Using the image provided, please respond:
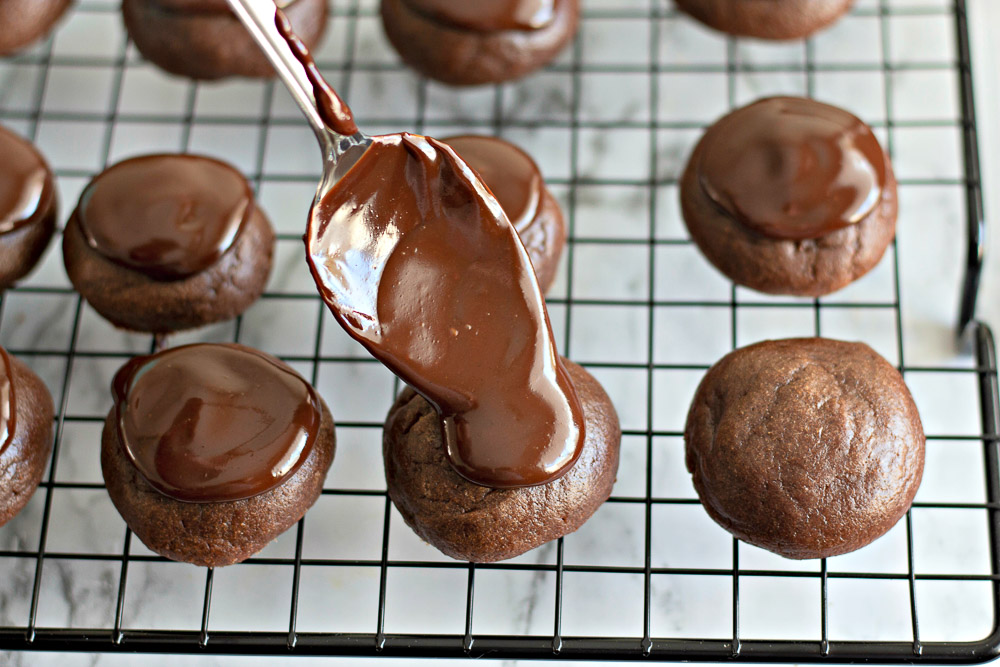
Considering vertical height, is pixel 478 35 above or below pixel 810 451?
above

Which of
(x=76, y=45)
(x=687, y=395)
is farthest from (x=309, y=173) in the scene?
(x=687, y=395)

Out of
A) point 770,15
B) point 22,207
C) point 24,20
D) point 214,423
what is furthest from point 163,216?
point 770,15

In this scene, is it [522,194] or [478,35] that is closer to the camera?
[522,194]

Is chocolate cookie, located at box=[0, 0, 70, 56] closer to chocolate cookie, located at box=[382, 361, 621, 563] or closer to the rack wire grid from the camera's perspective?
the rack wire grid

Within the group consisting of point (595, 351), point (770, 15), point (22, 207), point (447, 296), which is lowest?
point (595, 351)

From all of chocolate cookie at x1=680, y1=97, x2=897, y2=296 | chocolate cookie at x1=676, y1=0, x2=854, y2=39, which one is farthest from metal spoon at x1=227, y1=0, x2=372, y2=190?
chocolate cookie at x1=676, y1=0, x2=854, y2=39

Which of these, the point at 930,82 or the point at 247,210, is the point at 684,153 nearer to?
the point at 930,82

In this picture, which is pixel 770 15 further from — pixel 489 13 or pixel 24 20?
pixel 24 20

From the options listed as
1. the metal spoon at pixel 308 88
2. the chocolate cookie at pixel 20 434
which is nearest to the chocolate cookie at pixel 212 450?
the chocolate cookie at pixel 20 434
